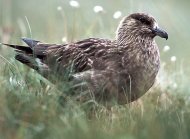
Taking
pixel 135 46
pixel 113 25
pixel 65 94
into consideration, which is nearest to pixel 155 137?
pixel 65 94

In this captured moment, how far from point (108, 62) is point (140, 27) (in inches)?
25.2

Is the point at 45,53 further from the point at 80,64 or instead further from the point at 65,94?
the point at 65,94

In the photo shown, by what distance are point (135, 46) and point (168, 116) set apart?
75.1 inches

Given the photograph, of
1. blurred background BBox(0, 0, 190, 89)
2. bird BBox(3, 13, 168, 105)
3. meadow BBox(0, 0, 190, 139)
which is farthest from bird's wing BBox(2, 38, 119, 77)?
blurred background BBox(0, 0, 190, 89)

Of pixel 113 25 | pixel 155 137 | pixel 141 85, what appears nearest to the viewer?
pixel 155 137

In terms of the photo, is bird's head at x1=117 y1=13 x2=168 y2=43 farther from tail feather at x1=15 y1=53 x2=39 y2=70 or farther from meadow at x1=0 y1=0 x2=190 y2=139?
tail feather at x1=15 y1=53 x2=39 y2=70

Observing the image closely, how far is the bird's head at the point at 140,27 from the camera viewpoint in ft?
24.0

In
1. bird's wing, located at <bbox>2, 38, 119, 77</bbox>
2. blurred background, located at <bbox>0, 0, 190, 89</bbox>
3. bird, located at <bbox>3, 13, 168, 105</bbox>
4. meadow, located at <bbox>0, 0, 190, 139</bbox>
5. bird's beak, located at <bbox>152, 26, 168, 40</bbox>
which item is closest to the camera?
meadow, located at <bbox>0, 0, 190, 139</bbox>

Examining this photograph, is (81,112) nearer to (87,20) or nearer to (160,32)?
(160,32)

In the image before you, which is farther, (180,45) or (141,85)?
(180,45)

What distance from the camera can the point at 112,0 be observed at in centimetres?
1348

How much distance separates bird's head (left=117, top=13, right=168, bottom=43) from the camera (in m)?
7.33

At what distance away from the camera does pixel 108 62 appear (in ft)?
22.9

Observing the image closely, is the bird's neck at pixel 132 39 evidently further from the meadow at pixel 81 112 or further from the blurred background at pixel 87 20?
the blurred background at pixel 87 20
